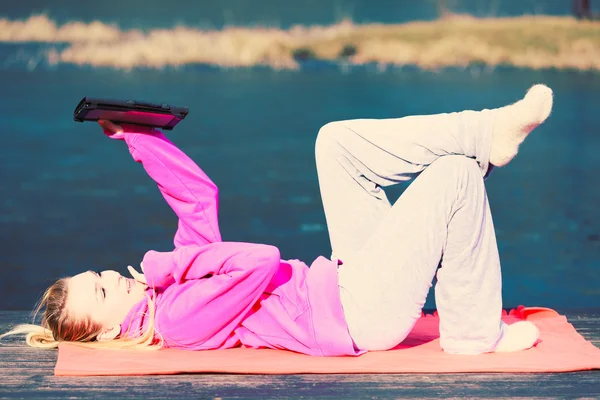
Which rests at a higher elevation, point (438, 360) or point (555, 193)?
point (555, 193)

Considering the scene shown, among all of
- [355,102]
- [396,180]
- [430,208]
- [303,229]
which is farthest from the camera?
[355,102]

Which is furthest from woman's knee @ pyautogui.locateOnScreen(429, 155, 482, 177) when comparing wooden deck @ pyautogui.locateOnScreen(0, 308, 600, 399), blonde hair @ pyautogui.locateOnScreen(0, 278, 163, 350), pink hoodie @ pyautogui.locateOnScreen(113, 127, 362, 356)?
blonde hair @ pyautogui.locateOnScreen(0, 278, 163, 350)

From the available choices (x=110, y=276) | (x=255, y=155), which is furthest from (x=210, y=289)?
(x=255, y=155)

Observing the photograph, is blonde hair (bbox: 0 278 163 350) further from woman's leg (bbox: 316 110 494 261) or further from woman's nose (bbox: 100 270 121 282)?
woman's leg (bbox: 316 110 494 261)

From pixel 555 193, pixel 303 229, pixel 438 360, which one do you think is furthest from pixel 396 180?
pixel 555 193

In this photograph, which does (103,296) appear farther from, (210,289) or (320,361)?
(320,361)

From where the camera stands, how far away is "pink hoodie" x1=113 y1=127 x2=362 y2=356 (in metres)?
Result: 2.28

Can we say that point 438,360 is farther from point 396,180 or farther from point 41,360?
point 41,360

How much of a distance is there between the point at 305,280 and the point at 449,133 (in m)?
0.51

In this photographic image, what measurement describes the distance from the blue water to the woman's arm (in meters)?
2.33

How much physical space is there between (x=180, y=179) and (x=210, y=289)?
13.0 inches

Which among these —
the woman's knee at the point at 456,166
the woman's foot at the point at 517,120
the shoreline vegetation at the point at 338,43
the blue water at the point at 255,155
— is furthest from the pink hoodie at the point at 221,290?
the shoreline vegetation at the point at 338,43

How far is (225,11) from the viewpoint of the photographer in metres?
7.81

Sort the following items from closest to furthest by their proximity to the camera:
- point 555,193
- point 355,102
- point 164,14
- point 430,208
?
point 430,208
point 555,193
point 164,14
point 355,102
